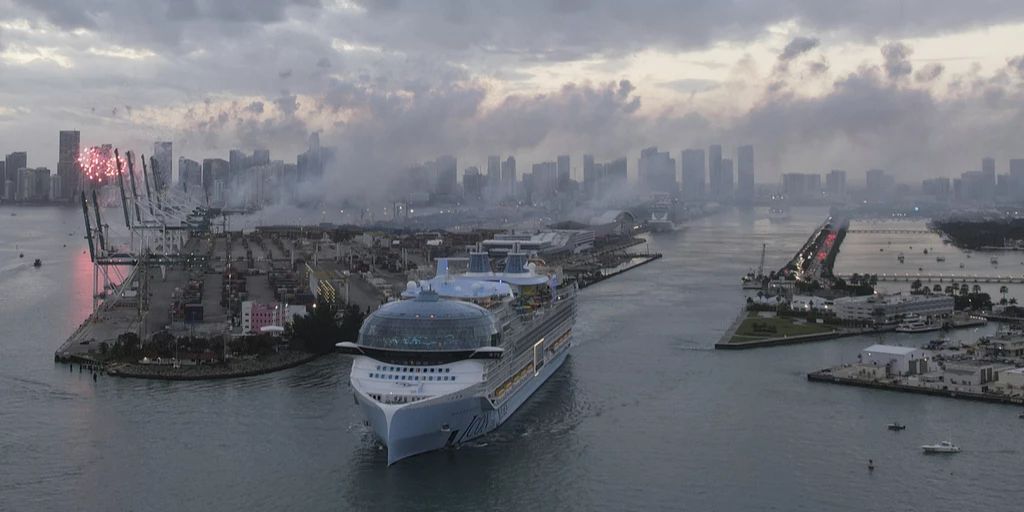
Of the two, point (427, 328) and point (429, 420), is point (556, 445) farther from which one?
point (427, 328)

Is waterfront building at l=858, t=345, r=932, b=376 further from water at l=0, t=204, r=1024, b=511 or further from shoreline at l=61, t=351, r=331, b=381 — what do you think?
shoreline at l=61, t=351, r=331, b=381

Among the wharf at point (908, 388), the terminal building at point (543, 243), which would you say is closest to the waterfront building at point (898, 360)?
the wharf at point (908, 388)

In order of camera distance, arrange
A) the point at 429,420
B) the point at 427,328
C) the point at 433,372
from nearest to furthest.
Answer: the point at 429,420 → the point at 433,372 → the point at 427,328

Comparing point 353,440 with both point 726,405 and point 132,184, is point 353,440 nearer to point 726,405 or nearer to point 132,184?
point 726,405

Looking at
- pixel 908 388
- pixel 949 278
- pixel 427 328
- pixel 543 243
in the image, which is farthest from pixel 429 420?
pixel 543 243

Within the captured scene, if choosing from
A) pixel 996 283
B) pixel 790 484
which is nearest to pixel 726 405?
pixel 790 484

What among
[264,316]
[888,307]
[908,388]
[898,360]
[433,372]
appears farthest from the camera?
[888,307]
